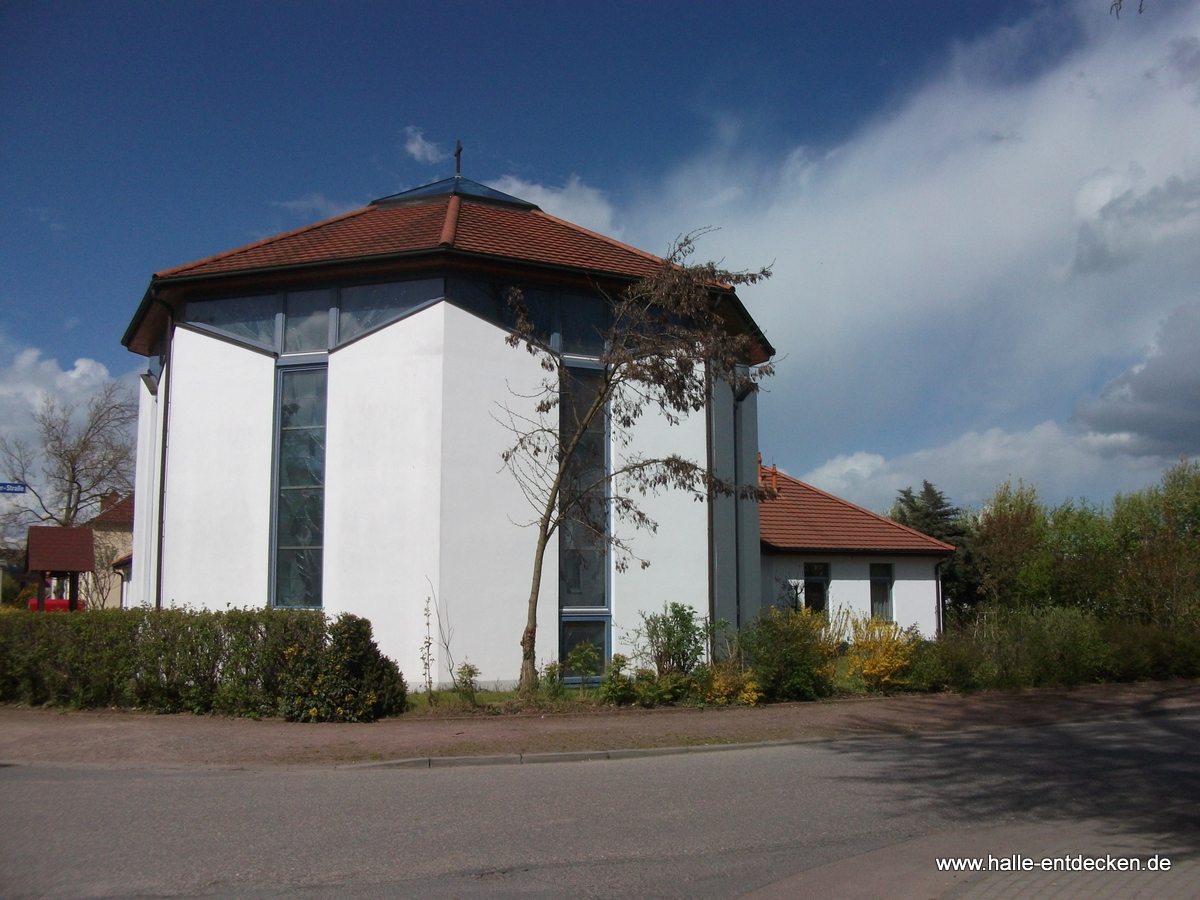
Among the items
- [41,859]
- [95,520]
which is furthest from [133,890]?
[95,520]

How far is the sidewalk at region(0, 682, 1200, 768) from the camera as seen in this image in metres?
10.2

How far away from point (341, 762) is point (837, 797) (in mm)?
4923

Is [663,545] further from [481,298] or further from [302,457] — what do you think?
[302,457]

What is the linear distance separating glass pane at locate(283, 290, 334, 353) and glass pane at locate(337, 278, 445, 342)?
330mm

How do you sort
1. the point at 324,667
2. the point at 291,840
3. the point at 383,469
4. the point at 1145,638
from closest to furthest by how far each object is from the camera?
the point at 291,840, the point at 324,667, the point at 383,469, the point at 1145,638

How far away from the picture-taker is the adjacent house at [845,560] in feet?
84.8

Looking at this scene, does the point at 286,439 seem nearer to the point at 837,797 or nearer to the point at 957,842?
the point at 837,797

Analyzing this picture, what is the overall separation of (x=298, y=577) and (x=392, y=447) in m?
2.70

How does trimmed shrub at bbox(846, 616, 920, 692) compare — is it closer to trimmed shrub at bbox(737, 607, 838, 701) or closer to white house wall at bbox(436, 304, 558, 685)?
trimmed shrub at bbox(737, 607, 838, 701)

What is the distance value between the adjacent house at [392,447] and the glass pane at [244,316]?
0.03m

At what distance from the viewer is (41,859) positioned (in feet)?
19.9

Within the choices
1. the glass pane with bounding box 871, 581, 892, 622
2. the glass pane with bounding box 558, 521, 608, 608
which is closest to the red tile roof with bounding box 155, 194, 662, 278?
the glass pane with bounding box 558, 521, 608, 608

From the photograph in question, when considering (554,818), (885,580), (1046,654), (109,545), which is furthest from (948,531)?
(109,545)

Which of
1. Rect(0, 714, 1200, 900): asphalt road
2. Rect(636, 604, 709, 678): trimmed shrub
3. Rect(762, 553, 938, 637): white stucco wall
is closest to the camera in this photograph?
Rect(0, 714, 1200, 900): asphalt road
